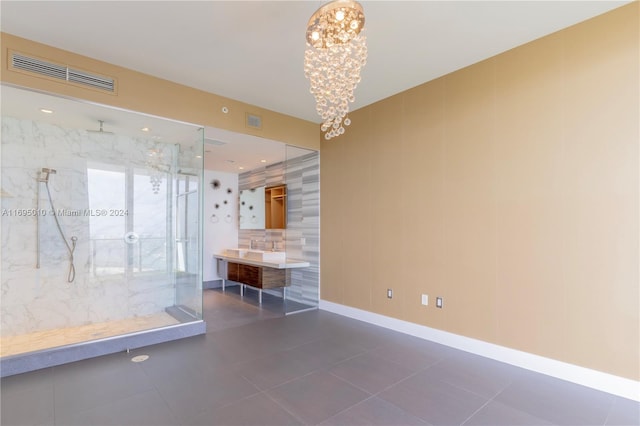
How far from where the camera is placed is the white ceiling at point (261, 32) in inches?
99.1

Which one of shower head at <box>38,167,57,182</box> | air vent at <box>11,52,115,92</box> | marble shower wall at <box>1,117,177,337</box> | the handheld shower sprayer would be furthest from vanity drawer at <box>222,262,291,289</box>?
air vent at <box>11,52,115,92</box>

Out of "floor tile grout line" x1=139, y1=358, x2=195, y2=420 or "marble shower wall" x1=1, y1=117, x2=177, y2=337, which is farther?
"marble shower wall" x1=1, y1=117, x2=177, y2=337

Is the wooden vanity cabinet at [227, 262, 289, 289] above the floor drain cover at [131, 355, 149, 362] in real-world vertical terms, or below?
above

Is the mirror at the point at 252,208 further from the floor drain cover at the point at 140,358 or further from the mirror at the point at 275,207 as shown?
the floor drain cover at the point at 140,358

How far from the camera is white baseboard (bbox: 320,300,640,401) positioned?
2.49 metres

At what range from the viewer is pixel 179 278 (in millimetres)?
4695

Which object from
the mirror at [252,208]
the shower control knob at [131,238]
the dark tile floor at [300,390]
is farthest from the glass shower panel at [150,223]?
the mirror at [252,208]

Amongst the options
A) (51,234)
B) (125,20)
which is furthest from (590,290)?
(51,234)

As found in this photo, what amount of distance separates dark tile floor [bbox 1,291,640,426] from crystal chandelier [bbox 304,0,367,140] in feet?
7.08

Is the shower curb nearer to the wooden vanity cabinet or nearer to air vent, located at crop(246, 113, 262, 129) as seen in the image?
the wooden vanity cabinet

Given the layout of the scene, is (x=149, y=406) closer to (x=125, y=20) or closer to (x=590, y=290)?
(x=125, y=20)

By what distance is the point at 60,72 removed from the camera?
3064 mm

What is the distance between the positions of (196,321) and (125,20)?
3.28m

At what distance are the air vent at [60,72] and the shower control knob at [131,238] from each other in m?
1.98
